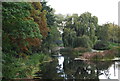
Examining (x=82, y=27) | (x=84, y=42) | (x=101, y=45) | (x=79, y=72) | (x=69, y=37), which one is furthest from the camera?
(x=101, y=45)

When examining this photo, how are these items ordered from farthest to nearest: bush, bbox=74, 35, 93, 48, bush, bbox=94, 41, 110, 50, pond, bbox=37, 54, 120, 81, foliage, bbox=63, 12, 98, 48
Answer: bush, bbox=94, 41, 110, 50 → foliage, bbox=63, 12, 98, 48 → bush, bbox=74, 35, 93, 48 → pond, bbox=37, 54, 120, 81

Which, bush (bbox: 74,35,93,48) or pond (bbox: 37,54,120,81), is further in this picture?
bush (bbox: 74,35,93,48)

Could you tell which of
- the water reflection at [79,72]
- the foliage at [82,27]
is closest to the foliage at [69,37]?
the foliage at [82,27]

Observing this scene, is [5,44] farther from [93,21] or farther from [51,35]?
[93,21]

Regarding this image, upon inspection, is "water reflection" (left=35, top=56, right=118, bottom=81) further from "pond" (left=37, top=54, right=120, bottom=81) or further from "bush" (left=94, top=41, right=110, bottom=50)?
"bush" (left=94, top=41, right=110, bottom=50)

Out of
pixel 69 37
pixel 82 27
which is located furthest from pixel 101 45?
pixel 69 37

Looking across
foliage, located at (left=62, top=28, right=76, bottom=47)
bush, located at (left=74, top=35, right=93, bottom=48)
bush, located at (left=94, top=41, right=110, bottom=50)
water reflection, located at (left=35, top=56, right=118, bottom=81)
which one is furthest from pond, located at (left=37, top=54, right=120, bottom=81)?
bush, located at (left=94, top=41, right=110, bottom=50)

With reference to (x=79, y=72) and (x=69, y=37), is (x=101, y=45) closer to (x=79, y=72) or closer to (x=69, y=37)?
(x=69, y=37)

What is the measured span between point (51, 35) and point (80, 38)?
3.55 m

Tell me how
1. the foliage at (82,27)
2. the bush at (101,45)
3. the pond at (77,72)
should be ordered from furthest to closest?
the bush at (101,45) → the foliage at (82,27) → the pond at (77,72)

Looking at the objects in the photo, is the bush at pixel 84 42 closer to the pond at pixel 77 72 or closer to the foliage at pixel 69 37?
the foliage at pixel 69 37

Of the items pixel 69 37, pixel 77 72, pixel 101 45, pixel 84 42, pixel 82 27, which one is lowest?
pixel 77 72

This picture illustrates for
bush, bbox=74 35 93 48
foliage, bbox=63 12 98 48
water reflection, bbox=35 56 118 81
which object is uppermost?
foliage, bbox=63 12 98 48

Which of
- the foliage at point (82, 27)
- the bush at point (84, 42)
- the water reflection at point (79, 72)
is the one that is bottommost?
Result: the water reflection at point (79, 72)
